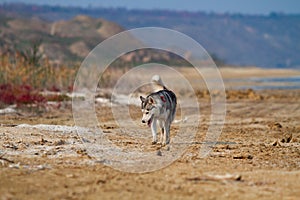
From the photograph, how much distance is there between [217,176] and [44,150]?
422cm

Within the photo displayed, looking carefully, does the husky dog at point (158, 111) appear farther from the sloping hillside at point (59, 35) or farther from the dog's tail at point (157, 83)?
the sloping hillside at point (59, 35)

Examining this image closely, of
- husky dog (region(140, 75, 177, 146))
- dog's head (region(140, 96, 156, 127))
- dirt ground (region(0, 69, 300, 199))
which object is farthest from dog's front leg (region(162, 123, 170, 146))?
dog's head (region(140, 96, 156, 127))

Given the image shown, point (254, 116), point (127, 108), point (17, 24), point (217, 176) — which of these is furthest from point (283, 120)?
point (17, 24)

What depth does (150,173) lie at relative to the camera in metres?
11.6

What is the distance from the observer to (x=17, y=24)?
129125mm

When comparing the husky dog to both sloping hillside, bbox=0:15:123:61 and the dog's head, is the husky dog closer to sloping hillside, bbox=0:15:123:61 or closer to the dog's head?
the dog's head

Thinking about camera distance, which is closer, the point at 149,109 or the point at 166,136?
the point at 149,109

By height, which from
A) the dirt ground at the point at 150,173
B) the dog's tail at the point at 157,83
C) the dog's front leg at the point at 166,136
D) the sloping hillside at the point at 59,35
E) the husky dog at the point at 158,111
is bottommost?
the dirt ground at the point at 150,173

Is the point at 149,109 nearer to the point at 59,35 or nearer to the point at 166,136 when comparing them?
the point at 166,136

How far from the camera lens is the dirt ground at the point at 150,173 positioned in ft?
33.0

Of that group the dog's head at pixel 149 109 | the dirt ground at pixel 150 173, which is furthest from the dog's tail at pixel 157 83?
the dog's head at pixel 149 109

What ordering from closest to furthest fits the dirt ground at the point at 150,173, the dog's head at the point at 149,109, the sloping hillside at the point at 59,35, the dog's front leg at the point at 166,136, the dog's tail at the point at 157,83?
the dirt ground at the point at 150,173 < the dog's head at the point at 149,109 < the dog's front leg at the point at 166,136 < the dog's tail at the point at 157,83 < the sloping hillside at the point at 59,35

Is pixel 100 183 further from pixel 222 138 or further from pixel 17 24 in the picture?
pixel 17 24

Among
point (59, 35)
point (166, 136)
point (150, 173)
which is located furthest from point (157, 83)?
point (59, 35)
